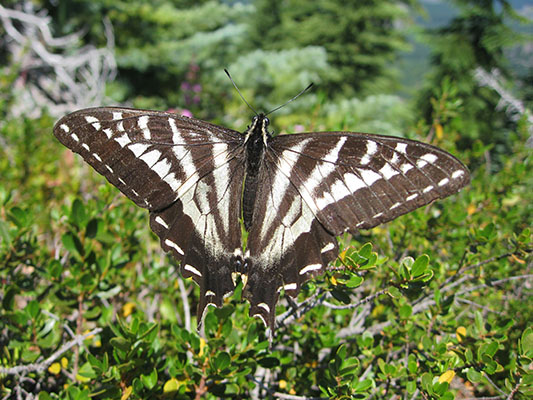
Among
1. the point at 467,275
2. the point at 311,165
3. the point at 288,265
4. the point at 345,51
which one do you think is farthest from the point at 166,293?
the point at 345,51

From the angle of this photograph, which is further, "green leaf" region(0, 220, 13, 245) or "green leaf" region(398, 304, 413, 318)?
"green leaf" region(0, 220, 13, 245)

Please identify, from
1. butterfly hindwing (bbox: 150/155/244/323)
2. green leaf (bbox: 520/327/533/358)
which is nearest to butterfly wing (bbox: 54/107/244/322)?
butterfly hindwing (bbox: 150/155/244/323)

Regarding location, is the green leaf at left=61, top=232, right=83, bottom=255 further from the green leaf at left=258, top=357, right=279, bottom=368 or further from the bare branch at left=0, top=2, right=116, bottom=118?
the bare branch at left=0, top=2, right=116, bottom=118

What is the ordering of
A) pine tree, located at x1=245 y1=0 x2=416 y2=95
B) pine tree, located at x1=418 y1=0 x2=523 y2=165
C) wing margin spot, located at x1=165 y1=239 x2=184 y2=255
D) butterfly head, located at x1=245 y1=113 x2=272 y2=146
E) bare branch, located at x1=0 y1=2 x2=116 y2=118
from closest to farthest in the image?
1. wing margin spot, located at x1=165 y1=239 x2=184 y2=255
2. butterfly head, located at x1=245 y1=113 x2=272 y2=146
3. bare branch, located at x1=0 y1=2 x2=116 y2=118
4. pine tree, located at x1=418 y1=0 x2=523 y2=165
5. pine tree, located at x1=245 y1=0 x2=416 y2=95

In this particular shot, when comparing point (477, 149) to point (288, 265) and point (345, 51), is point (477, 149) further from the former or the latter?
point (345, 51)

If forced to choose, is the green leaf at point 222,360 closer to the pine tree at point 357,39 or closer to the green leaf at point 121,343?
the green leaf at point 121,343

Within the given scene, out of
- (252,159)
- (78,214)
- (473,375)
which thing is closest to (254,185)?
(252,159)
